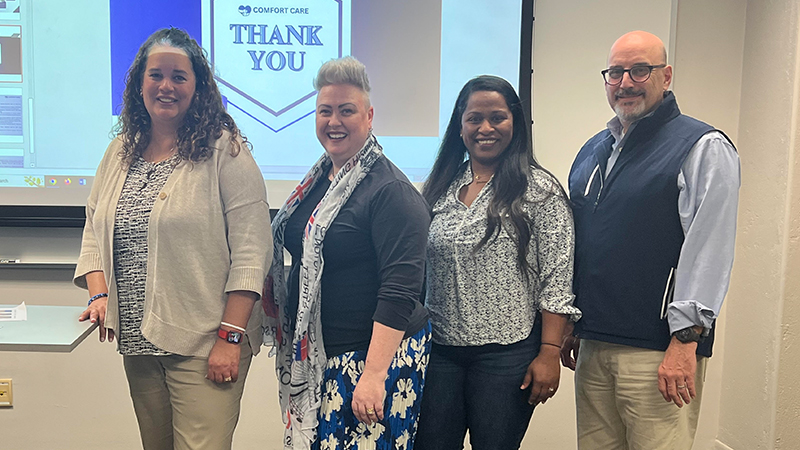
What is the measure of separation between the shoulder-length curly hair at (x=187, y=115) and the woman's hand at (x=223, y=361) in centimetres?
47

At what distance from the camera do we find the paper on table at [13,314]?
4.96 feet

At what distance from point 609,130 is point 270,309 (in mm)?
1110

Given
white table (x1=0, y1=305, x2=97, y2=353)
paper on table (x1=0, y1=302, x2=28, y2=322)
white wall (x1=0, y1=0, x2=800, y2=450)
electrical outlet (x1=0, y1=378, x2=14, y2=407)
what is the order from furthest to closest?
electrical outlet (x1=0, y1=378, x2=14, y2=407), white wall (x1=0, y1=0, x2=800, y2=450), paper on table (x1=0, y1=302, x2=28, y2=322), white table (x1=0, y1=305, x2=97, y2=353)

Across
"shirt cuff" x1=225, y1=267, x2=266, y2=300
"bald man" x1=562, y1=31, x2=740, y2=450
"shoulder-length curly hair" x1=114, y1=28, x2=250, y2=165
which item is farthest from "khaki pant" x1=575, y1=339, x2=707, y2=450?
"shoulder-length curly hair" x1=114, y1=28, x2=250, y2=165

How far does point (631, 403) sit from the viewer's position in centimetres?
152

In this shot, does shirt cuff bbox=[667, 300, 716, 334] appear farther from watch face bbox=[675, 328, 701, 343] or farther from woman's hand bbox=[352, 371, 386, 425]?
woman's hand bbox=[352, 371, 386, 425]

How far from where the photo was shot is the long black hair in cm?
149

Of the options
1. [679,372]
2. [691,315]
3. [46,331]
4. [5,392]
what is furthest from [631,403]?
[5,392]

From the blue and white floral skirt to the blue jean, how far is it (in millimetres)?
167

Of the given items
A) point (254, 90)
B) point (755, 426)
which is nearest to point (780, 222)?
point (755, 426)

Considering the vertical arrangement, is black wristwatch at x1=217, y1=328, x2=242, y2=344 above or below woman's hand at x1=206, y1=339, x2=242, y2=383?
above

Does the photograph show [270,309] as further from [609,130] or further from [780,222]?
[780,222]

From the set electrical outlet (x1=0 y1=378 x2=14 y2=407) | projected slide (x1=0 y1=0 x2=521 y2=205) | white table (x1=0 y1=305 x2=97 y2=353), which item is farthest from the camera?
electrical outlet (x1=0 y1=378 x2=14 y2=407)

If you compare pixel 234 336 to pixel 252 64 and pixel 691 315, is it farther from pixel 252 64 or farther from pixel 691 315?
pixel 252 64
